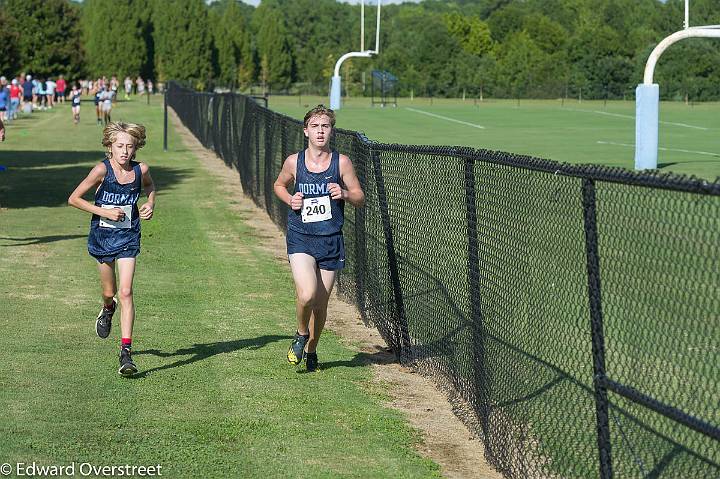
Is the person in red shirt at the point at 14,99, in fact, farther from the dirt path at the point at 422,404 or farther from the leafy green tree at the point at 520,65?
the dirt path at the point at 422,404

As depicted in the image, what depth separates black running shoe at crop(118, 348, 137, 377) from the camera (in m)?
9.37

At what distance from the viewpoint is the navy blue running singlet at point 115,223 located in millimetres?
9523

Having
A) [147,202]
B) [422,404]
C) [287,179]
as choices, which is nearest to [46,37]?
[147,202]

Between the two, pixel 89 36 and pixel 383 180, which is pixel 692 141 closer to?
pixel 383 180

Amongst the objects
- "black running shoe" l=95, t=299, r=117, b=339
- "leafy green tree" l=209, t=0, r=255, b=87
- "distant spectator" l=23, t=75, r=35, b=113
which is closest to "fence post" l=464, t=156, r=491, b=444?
"black running shoe" l=95, t=299, r=117, b=339

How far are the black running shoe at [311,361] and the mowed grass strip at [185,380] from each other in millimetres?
111

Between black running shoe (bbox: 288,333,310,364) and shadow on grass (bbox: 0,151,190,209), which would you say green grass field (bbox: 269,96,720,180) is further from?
black running shoe (bbox: 288,333,310,364)

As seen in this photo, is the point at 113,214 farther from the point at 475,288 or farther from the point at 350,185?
the point at 475,288

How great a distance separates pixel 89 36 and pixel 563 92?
45155mm

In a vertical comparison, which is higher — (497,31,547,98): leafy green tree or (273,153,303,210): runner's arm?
(497,31,547,98): leafy green tree

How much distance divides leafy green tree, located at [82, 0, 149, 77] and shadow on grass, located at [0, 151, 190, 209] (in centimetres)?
7972

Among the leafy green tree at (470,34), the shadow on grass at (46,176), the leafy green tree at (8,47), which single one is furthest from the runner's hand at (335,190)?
the leafy green tree at (470,34)

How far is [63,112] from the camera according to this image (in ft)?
233

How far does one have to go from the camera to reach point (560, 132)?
5128 centimetres
